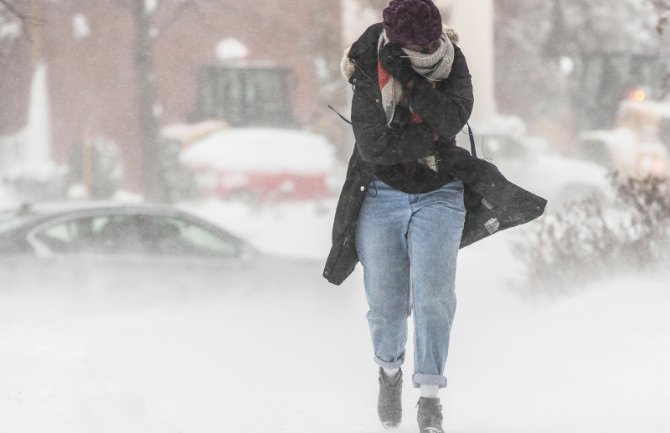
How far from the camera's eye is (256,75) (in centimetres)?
2745

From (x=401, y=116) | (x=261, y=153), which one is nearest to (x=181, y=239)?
(x=401, y=116)

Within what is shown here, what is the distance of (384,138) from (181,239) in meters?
6.35

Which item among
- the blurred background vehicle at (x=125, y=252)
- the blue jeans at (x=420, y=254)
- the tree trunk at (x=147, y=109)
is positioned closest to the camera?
the blue jeans at (x=420, y=254)

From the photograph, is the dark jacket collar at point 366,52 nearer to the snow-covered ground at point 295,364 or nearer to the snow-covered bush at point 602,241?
the snow-covered ground at point 295,364

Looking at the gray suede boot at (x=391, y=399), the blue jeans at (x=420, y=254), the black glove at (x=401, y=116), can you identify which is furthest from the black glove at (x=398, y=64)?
the gray suede boot at (x=391, y=399)

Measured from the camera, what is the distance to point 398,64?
14.4 feet

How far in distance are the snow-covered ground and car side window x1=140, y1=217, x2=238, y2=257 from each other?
1.37ft

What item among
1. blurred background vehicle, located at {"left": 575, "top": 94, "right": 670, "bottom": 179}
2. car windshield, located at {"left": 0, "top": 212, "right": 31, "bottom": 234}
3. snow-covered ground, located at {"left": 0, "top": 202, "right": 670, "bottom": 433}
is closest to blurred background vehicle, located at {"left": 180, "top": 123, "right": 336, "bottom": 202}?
blurred background vehicle, located at {"left": 575, "top": 94, "right": 670, "bottom": 179}

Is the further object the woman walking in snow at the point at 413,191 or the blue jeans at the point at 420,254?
the blue jeans at the point at 420,254

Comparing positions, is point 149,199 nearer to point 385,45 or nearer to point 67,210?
point 67,210

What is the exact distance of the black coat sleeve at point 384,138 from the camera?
438 cm

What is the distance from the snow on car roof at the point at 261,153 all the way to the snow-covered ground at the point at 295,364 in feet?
37.5

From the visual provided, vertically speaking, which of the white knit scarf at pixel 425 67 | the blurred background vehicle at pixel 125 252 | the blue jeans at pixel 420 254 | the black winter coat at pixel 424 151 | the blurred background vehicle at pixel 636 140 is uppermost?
the blurred background vehicle at pixel 636 140

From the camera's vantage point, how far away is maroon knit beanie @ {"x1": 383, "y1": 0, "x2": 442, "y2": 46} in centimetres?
434
